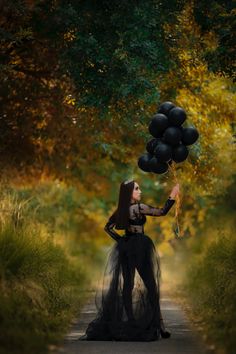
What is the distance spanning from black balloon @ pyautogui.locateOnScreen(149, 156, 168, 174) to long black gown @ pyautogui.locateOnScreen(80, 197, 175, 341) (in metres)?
0.89

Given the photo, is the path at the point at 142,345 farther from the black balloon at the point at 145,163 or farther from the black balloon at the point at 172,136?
the black balloon at the point at 172,136

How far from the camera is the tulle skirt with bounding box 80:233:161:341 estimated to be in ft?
44.5

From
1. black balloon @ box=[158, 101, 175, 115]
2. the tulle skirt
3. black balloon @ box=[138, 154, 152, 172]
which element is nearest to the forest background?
the tulle skirt

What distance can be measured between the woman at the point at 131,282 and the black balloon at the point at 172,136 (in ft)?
2.92

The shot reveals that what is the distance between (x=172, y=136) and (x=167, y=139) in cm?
10

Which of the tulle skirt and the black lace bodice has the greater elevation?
the black lace bodice

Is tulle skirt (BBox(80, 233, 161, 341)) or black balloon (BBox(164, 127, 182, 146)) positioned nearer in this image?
tulle skirt (BBox(80, 233, 161, 341))

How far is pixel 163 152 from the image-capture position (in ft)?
47.3

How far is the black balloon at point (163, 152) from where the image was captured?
1441 centimetres

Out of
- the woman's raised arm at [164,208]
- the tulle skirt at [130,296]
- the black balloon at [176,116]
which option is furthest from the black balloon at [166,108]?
the tulle skirt at [130,296]

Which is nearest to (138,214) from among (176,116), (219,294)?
(176,116)

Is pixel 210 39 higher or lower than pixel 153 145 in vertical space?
higher

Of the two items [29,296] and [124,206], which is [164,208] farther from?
[29,296]

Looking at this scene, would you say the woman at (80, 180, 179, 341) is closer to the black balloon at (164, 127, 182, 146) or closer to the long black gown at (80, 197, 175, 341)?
the long black gown at (80, 197, 175, 341)
